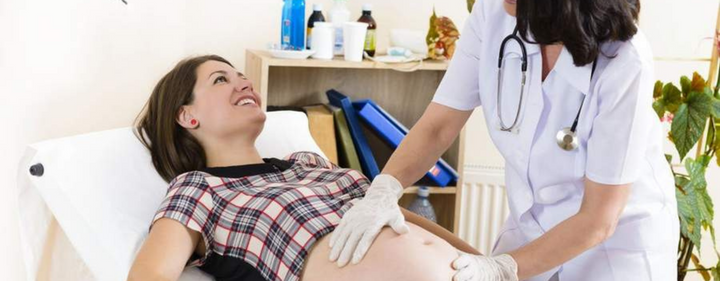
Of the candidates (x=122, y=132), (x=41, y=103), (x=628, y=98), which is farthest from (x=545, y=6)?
(x=41, y=103)

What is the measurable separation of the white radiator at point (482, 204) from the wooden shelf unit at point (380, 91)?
282 millimetres

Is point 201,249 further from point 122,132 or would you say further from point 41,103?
point 41,103

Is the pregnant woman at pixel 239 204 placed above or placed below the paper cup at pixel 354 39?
below

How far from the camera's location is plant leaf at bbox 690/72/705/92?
2432 mm

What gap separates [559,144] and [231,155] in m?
0.75

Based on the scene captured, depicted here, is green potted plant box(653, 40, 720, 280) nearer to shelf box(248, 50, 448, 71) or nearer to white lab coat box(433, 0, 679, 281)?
shelf box(248, 50, 448, 71)

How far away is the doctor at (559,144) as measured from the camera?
4.61 ft

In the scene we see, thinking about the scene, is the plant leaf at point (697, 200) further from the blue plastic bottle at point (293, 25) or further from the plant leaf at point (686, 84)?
the blue plastic bottle at point (293, 25)

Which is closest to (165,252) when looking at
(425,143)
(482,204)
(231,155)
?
(231,155)

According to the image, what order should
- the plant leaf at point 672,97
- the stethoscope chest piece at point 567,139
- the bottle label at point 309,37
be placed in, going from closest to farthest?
the stethoscope chest piece at point 567,139 → the plant leaf at point 672,97 → the bottle label at point 309,37

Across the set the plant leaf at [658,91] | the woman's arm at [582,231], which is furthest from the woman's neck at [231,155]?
the plant leaf at [658,91]

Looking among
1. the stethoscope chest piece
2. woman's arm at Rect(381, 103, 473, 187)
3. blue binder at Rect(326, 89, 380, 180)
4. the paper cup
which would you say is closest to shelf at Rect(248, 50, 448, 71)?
the paper cup

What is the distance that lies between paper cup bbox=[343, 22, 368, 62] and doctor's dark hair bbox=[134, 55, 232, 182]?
0.73 m

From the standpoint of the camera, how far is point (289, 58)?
2516 millimetres
